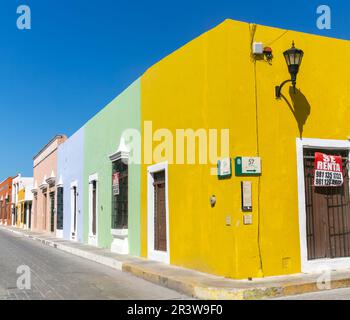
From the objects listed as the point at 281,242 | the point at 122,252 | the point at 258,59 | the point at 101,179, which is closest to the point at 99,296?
the point at 281,242

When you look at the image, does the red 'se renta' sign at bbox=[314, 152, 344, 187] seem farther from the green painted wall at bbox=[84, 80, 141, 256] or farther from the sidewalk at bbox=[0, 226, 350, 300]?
the green painted wall at bbox=[84, 80, 141, 256]

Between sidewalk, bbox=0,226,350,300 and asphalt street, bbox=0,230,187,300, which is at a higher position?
sidewalk, bbox=0,226,350,300

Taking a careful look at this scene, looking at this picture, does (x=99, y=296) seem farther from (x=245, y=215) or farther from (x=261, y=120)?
(x=261, y=120)

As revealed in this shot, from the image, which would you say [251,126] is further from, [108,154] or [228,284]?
[108,154]

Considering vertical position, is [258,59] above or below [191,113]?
above

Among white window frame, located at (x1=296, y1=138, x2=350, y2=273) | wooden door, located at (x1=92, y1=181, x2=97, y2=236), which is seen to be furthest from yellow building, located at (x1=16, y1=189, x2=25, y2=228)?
white window frame, located at (x1=296, y1=138, x2=350, y2=273)

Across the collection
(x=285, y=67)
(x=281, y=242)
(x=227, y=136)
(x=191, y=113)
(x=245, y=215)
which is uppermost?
(x=285, y=67)

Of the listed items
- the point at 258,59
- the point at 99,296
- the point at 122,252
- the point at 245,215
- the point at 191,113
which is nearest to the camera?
the point at 99,296

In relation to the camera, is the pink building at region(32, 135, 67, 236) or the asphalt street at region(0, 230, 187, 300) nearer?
the asphalt street at region(0, 230, 187, 300)

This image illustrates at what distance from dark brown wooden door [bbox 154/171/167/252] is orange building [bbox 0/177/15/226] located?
4862 centimetres

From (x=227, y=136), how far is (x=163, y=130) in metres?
3.21

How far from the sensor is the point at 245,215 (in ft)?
28.0

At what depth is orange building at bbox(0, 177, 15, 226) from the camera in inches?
2295

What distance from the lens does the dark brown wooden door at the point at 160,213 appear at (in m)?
11.8
